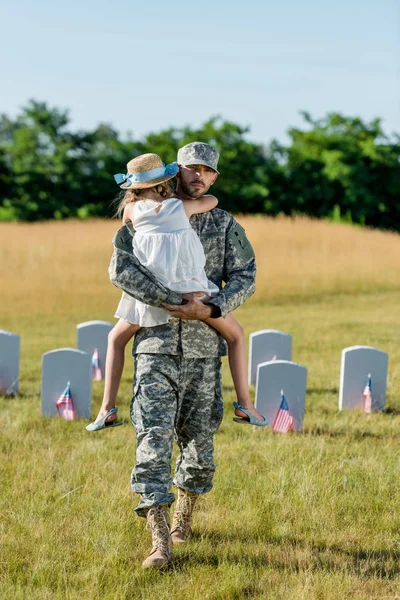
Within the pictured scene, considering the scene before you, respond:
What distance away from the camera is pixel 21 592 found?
12.7ft

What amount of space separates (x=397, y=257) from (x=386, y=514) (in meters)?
24.1

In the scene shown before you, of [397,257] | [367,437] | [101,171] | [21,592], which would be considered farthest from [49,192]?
[21,592]

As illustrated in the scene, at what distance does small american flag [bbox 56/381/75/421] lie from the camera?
764cm

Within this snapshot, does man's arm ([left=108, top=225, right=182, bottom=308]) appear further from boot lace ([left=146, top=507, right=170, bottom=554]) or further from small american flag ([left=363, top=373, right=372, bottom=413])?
small american flag ([left=363, top=373, right=372, bottom=413])

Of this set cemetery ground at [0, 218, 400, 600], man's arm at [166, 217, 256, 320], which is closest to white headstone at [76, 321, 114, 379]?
cemetery ground at [0, 218, 400, 600]

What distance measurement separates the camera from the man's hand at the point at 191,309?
4.15 meters

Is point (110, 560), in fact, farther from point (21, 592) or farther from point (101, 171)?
point (101, 171)

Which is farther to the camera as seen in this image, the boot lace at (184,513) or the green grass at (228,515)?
the boot lace at (184,513)

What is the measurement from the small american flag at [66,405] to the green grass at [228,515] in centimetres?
14

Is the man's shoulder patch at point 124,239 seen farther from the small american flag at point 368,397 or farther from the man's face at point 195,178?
the small american flag at point 368,397

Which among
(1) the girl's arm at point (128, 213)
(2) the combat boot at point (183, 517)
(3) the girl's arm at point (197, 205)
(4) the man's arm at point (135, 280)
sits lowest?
(2) the combat boot at point (183, 517)

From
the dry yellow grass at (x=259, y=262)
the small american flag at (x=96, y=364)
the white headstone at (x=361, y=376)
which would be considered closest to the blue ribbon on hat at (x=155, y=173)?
the white headstone at (x=361, y=376)

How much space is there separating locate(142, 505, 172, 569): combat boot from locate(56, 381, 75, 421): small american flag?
361 cm

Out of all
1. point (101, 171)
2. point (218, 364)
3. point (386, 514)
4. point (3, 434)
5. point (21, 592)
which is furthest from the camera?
point (101, 171)
